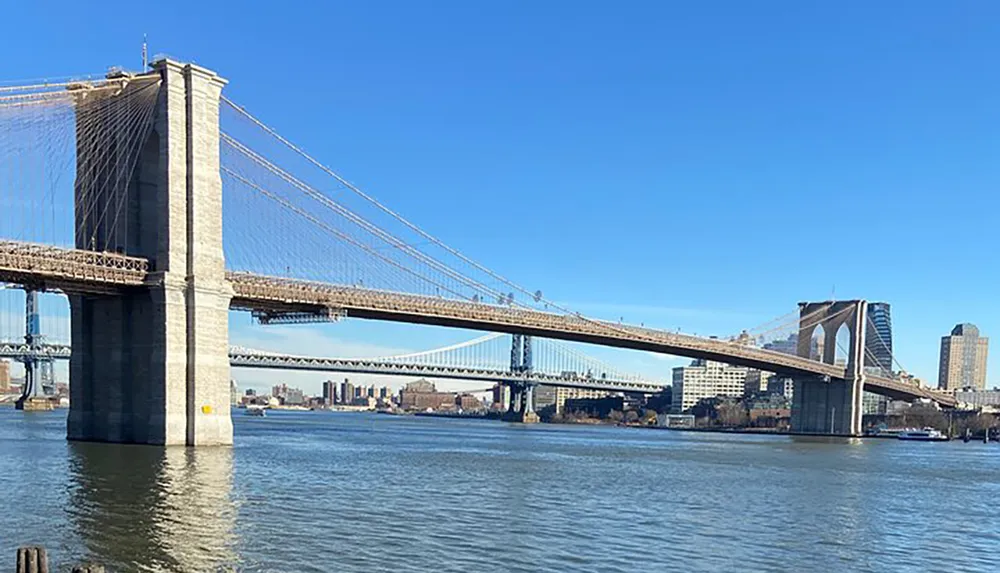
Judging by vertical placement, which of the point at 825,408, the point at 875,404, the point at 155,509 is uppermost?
the point at 155,509

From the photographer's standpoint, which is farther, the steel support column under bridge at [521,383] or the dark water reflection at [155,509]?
the steel support column under bridge at [521,383]

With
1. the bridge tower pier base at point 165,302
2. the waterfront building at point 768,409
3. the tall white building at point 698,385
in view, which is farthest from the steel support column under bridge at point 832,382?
the tall white building at point 698,385

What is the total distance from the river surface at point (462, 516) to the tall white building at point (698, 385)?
14295 cm

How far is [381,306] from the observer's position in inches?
1972

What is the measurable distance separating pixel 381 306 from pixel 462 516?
29.4m

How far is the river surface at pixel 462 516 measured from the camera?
16750mm

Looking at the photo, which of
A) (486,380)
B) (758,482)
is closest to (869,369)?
(486,380)

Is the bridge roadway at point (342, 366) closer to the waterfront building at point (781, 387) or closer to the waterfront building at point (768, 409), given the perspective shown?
the waterfront building at point (768, 409)

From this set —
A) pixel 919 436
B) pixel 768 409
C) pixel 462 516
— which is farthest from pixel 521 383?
pixel 462 516

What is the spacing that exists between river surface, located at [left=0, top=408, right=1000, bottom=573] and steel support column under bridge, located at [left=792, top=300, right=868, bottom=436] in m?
54.3

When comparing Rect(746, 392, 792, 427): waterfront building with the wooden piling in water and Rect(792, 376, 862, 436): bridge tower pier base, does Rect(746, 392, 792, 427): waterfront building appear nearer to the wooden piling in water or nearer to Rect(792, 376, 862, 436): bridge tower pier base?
Rect(792, 376, 862, 436): bridge tower pier base

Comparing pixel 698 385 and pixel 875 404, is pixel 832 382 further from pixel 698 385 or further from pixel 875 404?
pixel 698 385

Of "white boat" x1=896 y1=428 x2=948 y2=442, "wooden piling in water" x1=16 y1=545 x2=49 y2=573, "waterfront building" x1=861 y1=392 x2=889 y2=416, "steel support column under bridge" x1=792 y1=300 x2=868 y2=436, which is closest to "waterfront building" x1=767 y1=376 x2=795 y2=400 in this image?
"waterfront building" x1=861 y1=392 x2=889 y2=416

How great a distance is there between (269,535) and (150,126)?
24.5 metres
